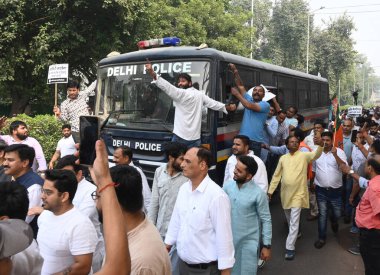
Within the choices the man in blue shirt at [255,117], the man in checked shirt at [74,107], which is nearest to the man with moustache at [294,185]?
the man in blue shirt at [255,117]

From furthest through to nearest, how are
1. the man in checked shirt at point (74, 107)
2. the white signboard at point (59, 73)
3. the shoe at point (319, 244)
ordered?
the white signboard at point (59, 73), the man in checked shirt at point (74, 107), the shoe at point (319, 244)

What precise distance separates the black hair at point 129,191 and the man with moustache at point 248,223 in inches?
70.2

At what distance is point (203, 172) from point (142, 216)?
3.83ft

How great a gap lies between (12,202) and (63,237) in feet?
1.41

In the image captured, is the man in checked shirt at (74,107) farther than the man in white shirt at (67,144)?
No

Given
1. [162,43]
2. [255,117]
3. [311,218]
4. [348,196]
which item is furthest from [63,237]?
[348,196]

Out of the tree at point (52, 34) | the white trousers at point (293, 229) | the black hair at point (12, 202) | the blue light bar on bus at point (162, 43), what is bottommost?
the white trousers at point (293, 229)

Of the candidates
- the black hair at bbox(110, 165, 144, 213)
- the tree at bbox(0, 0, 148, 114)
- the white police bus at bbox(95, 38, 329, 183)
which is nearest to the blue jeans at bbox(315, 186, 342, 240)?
the white police bus at bbox(95, 38, 329, 183)

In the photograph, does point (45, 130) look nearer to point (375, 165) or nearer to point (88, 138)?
point (375, 165)

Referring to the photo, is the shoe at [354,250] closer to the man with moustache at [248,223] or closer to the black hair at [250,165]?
the man with moustache at [248,223]

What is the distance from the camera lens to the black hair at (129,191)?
7.13 ft

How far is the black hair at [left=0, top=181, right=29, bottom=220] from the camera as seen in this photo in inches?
99.3

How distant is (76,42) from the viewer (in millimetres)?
14320

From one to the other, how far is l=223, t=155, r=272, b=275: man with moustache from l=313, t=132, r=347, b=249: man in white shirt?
2.42 meters
